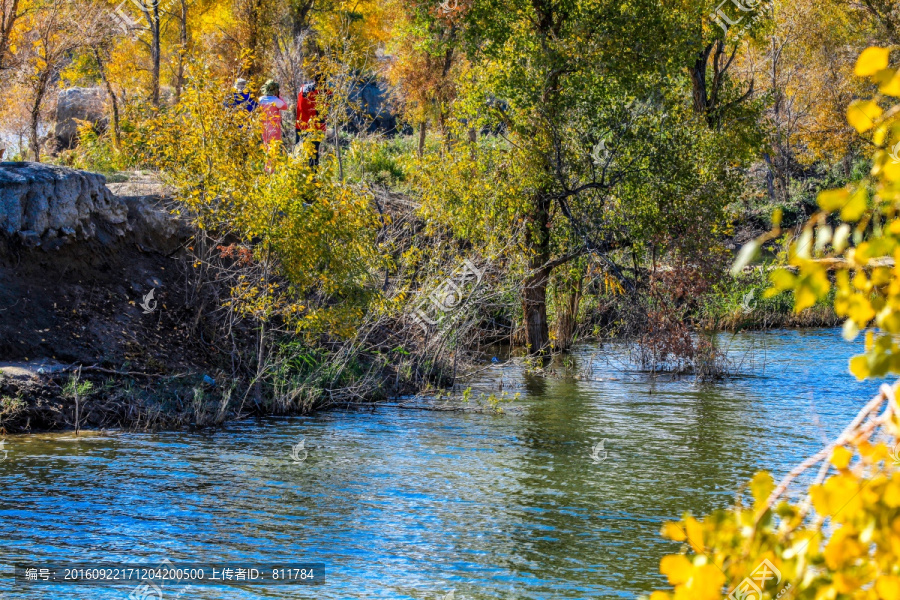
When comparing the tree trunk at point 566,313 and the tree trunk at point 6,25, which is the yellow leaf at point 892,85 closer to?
the tree trunk at point 566,313

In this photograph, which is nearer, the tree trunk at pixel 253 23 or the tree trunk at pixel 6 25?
the tree trunk at pixel 6 25

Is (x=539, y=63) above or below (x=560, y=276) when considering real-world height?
above

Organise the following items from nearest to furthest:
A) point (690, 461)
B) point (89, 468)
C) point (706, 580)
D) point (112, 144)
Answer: point (706, 580) < point (89, 468) < point (690, 461) < point (112, 144)

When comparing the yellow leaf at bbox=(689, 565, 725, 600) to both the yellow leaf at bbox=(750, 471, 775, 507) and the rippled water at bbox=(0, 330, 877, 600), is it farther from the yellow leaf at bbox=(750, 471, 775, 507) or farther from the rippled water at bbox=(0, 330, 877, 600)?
the rippled water at bbox=(0, 330, 877, 600)

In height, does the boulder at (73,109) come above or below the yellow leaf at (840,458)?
above

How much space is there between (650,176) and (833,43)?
29.3 metres

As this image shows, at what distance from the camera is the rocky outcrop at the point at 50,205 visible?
13.4 metres

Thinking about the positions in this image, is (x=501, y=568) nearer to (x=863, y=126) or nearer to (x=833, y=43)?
(x=863, y=126)

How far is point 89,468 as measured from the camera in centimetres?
968

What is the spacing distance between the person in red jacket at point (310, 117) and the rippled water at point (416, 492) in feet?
12.7

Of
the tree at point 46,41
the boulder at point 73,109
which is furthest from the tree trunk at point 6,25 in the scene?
the boulder at point 73,109

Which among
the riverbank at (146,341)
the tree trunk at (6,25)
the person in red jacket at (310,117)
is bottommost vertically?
the riverbank at (146,341)

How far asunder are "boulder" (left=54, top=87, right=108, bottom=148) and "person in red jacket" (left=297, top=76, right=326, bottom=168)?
47.3ft

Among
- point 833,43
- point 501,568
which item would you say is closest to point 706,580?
point 501,568
